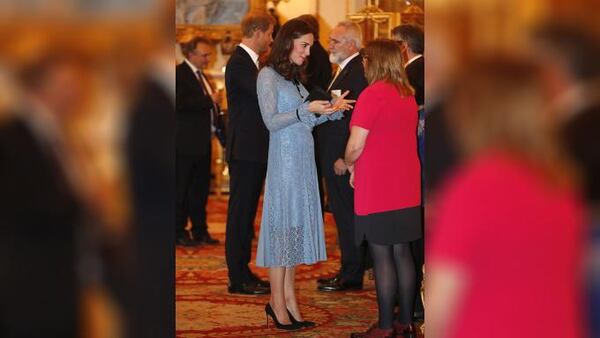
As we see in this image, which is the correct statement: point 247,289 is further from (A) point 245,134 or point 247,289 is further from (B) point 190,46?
(B) point 190,46

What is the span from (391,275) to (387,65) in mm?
985

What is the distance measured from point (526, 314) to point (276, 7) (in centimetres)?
1111

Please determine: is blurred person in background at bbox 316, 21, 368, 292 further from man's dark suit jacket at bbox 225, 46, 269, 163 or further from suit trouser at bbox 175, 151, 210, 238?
suit trouser at bbox 175, 151, 210, 238

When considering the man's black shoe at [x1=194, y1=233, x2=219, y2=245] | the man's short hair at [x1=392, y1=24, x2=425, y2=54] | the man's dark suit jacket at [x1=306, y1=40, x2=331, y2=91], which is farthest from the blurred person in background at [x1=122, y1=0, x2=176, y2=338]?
the man's black shoe at [x1=194, y1=233, x2=219, y2=245]

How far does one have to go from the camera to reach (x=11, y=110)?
3041mm

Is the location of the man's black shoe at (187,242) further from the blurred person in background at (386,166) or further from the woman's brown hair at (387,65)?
the woman's brown hair at (387,65)

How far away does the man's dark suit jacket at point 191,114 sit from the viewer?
913 cm

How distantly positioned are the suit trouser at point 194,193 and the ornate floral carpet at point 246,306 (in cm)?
75

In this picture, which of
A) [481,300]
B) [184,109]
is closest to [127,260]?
[481,300]

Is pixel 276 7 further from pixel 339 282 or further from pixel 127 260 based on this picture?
pixel 127 260

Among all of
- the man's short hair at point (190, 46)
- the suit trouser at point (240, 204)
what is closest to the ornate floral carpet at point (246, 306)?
the suit trouser at point (240, 204)

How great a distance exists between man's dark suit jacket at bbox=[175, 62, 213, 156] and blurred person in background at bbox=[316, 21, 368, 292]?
201 centimetres

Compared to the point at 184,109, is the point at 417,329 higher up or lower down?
lower down

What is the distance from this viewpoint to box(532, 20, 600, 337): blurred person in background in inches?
113
